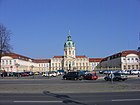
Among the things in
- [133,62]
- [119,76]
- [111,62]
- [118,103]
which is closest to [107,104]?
[118,103]

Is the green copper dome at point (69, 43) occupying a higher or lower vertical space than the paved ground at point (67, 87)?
higher

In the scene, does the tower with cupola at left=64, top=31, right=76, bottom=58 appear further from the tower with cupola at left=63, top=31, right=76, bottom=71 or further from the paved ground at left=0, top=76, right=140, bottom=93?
the paved ground at left=0, top=76, right=140, bottom=93

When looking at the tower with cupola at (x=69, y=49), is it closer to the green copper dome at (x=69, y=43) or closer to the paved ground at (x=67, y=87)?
the green copper dome at (x=69, y=43)

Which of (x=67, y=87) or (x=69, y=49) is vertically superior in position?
(x=69, y=49)

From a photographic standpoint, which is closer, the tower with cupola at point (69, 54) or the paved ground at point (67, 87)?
the paved ground at point (67, 87)

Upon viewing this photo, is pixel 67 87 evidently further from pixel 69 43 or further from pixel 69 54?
pixel 69 54

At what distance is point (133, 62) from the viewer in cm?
15738

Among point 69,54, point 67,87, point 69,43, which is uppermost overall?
point 69,43

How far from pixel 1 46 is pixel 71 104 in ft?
161

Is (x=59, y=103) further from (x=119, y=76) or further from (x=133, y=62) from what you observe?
(x=133, y=62)

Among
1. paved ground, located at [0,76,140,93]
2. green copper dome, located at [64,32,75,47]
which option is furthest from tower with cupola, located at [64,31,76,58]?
paved ground, located at [0,76,140,93]

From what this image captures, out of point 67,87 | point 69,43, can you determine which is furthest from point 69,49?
point 67,87

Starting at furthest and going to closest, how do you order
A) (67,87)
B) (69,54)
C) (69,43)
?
(69,54) → (69,43) → (67,87)

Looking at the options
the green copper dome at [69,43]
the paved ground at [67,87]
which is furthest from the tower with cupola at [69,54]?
the paved ground at [67,87]
